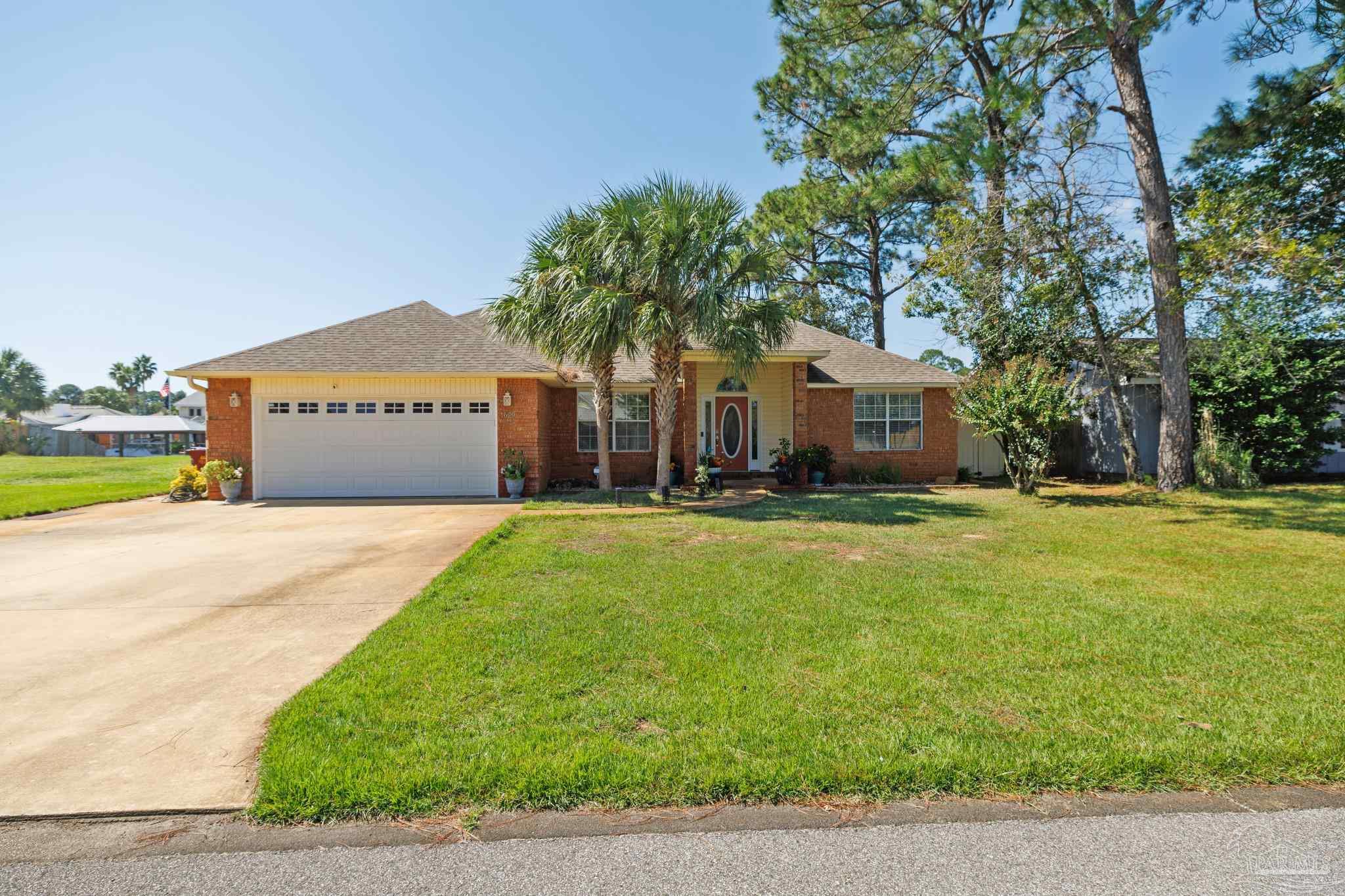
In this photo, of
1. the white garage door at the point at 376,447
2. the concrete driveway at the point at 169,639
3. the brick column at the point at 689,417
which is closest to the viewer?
the concrete driveway at the point at 169,639

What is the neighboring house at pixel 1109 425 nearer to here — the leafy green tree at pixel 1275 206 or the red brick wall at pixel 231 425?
the leafy green tree at pixel 1275 206

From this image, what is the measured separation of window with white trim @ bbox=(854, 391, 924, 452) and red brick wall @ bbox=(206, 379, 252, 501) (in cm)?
1505

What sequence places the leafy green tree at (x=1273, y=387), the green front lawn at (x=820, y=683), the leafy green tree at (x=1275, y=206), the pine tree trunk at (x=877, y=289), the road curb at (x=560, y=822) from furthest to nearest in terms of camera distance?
the pine tree trunk at (x=877, y=289)
the leafy green tree at (x=1273, y=387)
the leafy green tree at (x=1275, y=206)
the green front lawn at (x=820, y=683)
the road curb at (x=560, y=822)

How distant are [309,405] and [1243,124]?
20841mm

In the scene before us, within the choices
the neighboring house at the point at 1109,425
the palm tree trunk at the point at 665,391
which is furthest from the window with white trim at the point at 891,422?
the palm tree trunk at the point at 665,391

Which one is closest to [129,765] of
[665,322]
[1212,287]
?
[665,322]

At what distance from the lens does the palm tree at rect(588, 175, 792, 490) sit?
11.1 metres

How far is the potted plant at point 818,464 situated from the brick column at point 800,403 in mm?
336

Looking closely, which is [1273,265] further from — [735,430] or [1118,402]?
[735,430]

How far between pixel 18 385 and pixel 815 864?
8595 centimetres

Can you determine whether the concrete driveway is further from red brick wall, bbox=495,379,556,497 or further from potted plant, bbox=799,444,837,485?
potted plant, bbox=799,444,837,485

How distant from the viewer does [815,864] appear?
228cm

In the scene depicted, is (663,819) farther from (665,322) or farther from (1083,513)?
(1083,513)

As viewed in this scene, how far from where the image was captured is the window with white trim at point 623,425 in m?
16.3
